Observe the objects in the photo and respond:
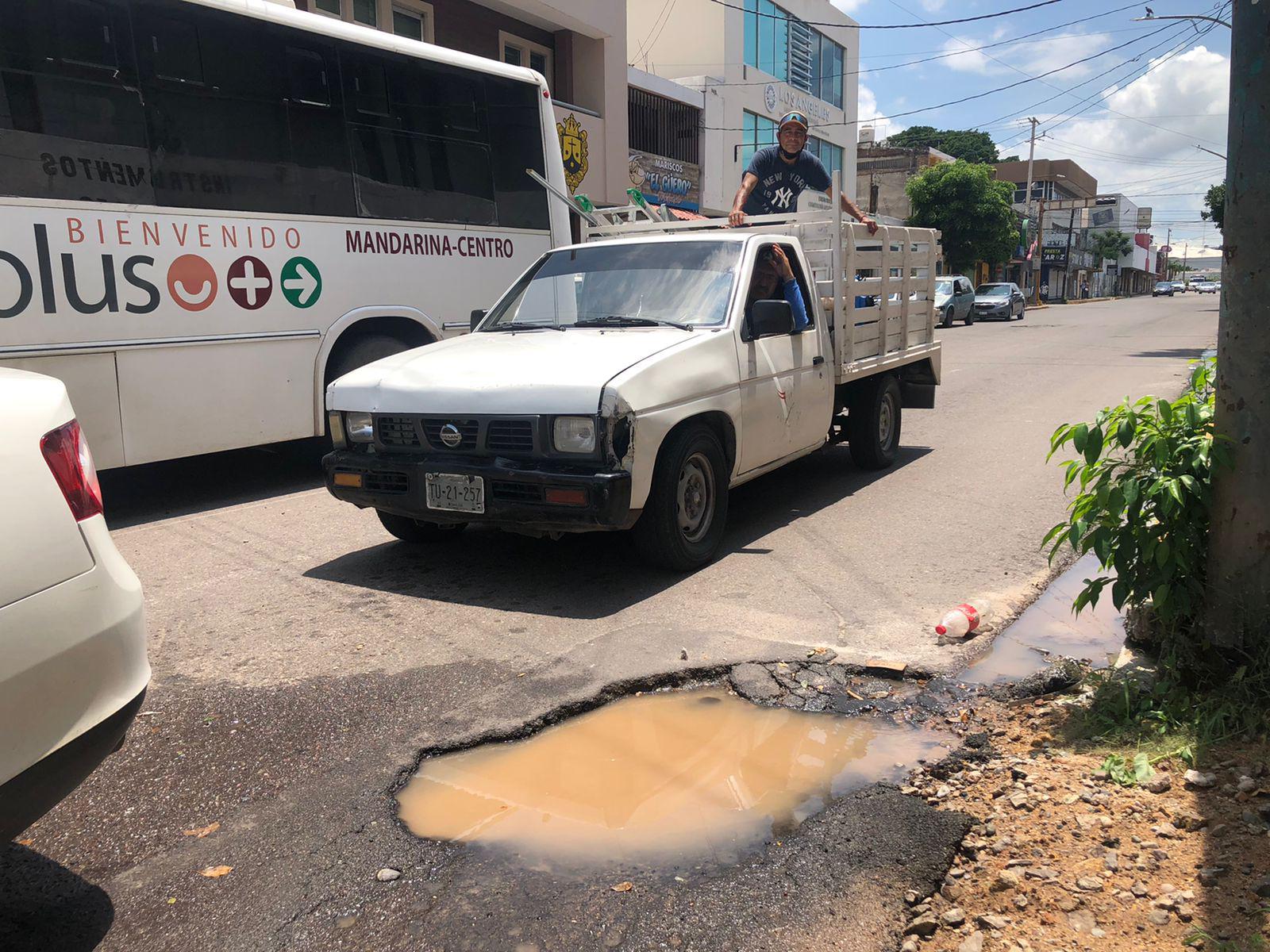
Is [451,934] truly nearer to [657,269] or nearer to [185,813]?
[185,813]

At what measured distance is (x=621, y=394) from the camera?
15.3 ft

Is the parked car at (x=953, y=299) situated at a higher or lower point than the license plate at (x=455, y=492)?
higher

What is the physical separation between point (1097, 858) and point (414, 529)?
4.11m

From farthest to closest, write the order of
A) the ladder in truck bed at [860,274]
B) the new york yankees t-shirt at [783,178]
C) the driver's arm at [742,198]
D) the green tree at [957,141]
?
the green tree at [957,141], the new york yankees t-shirt at [783,178], the driver's arm at [742,198], the ladder in truck bed at [860,274]

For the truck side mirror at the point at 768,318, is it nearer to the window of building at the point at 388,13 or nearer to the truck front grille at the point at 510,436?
the truck front grille at the point at 510,436

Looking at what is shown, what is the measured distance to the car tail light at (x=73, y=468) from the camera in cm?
225

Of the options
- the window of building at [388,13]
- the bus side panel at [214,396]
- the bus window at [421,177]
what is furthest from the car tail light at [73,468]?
the window of building at [388,13]

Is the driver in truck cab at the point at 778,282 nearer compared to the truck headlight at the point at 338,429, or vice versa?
the truck headlight at the point at 338,429

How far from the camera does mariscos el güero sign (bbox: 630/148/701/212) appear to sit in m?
24.2

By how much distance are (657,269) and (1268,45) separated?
11.9ft

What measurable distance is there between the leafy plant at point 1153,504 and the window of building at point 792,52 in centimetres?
2911

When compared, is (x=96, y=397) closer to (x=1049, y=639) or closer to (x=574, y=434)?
(x=574, y=434)

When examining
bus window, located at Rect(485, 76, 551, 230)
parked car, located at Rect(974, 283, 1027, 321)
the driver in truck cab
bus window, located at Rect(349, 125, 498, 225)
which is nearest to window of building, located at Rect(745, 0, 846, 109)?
parked car, located at Rect(974, 283, 1027, 321)

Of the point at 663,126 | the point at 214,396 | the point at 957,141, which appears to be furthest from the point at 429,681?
the point at 957,141
